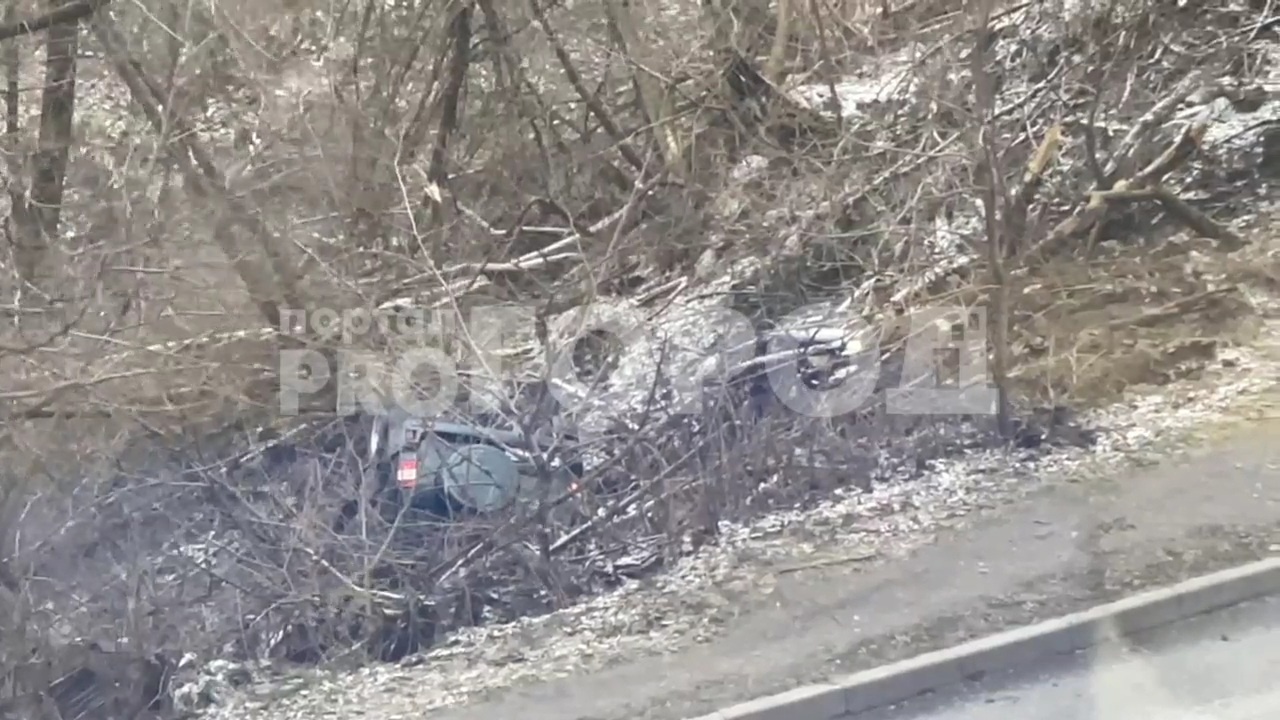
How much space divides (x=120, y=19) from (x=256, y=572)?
12.7 feet

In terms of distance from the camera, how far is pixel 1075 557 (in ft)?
15.8

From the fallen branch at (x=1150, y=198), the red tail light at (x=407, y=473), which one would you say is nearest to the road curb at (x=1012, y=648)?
the red tail light at (x=407, y=473)

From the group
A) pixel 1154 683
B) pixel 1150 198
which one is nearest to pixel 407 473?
pixel 1154 683

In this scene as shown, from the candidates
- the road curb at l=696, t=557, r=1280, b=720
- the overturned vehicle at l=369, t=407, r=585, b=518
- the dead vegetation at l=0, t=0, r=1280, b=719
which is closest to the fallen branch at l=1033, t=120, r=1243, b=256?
the dead vegetation at l=0, t=0, r=1280, b=719

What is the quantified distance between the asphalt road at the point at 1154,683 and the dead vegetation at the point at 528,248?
1.70 metres

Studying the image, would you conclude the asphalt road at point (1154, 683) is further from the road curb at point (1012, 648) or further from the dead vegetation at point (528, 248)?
the dead vegetation at point (528, 248)

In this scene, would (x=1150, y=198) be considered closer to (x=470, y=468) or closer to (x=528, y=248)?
(x=528, y=248)

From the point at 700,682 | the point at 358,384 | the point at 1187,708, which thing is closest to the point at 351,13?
the point at 358,384

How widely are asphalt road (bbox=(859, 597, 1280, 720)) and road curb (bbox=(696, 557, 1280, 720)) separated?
45 mm

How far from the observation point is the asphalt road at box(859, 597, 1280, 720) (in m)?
3.89

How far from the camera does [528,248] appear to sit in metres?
7.83

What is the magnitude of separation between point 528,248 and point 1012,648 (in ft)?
14.6

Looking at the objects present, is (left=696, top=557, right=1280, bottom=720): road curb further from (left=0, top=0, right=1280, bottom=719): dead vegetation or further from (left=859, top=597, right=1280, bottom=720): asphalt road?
(left=0, top=0, right=1280, bottom=719): dead vegetation

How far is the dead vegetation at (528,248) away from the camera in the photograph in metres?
5.57
